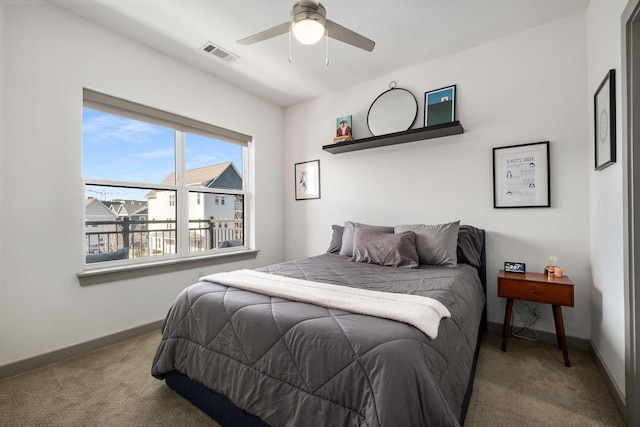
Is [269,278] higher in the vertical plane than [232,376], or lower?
higher

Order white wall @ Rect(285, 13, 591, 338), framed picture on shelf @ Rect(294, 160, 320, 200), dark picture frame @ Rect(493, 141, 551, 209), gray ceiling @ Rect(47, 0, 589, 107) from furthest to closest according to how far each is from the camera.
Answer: framed picture on shelf @ Rect(294, 160, 320, 200) < dark picture frame @ Rect(493, 141, 551, 209) < white wall @ Rect(285, 13, 591, 338) < gray ceiling @ Rect(47, 0, 589, 107)

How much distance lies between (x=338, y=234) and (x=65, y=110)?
2.67m

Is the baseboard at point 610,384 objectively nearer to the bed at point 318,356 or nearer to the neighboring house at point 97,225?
the bed at point 318,356

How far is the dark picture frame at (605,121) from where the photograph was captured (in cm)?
172

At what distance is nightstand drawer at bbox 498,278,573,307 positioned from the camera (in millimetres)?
2068

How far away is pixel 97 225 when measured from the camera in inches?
101

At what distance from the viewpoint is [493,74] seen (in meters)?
2.73

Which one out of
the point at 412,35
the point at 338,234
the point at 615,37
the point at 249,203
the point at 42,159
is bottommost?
the point at 338,234

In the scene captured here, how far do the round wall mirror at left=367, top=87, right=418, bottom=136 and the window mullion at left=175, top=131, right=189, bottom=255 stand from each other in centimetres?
215

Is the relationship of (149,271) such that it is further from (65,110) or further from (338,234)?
(338,234)

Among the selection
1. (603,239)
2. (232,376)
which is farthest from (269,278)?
(603,239)

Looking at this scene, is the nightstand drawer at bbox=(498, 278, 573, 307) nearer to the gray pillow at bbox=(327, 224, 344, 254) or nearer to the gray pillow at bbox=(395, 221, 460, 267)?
the gray pillow at bbox=(395, 221, 460, 267)

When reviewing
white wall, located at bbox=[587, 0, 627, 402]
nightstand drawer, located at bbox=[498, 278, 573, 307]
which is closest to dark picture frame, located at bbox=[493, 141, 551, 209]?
white wall, located at bbox=[587, 0, 627, 402]

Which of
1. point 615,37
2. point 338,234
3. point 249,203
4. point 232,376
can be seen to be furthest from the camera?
point 249,203
